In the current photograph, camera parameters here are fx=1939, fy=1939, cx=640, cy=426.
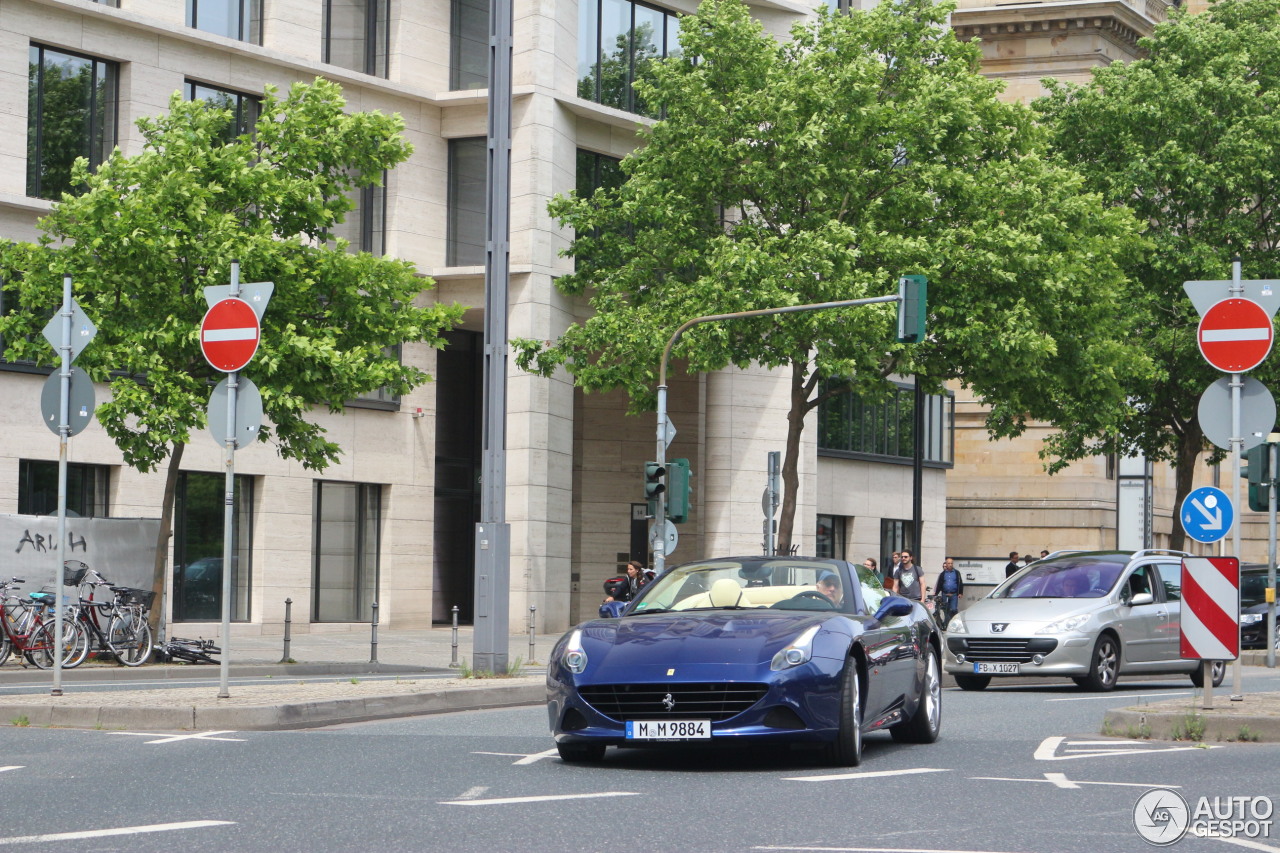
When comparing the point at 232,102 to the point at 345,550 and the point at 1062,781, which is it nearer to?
the point at 345,550

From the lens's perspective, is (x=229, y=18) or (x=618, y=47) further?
(x=618, y=47)

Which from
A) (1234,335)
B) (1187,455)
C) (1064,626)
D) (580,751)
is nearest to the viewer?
(580,751)

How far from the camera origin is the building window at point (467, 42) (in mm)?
38625

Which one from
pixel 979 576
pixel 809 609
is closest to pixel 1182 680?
pixel 809 609

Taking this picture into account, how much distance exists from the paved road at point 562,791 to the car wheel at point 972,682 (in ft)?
24.0

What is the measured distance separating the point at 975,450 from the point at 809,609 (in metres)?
46.9

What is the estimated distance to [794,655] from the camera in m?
10.7

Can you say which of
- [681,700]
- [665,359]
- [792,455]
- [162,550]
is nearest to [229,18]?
[665,359]

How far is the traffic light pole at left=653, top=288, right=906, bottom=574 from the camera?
2867 centimetres

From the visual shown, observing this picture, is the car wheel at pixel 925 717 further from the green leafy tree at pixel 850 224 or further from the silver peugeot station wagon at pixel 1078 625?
the green leafy tree at pixel 850 224

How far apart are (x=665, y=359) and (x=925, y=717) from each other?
18920 millimetres

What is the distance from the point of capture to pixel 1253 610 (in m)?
32.7

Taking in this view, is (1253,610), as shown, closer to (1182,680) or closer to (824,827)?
(1182,680)

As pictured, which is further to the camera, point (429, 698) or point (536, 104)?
point (536, 104)
